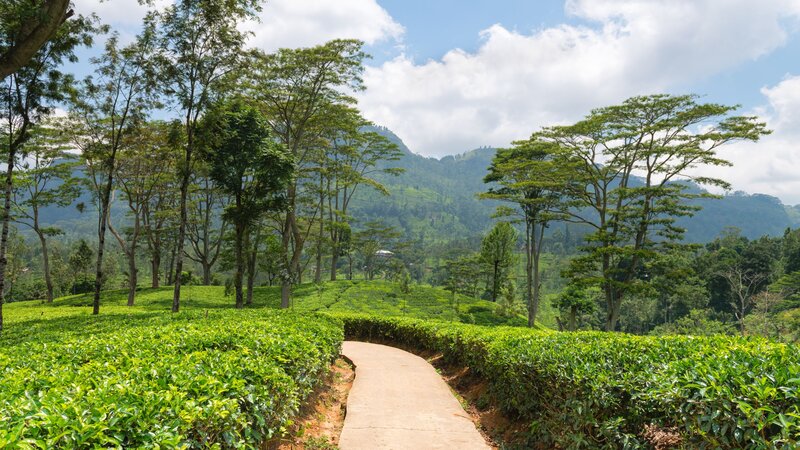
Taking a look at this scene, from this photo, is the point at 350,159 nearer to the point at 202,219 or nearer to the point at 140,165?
the point at 202,219

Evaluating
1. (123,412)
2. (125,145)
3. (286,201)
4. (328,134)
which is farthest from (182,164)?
(123,412)

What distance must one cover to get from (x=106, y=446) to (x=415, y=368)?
922 centimetres

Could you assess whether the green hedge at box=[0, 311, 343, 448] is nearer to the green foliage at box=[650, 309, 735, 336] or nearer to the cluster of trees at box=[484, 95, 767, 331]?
the cluster of trees at box=[484, 95, 767, 331]

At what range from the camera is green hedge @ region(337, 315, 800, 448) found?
9.55 feet

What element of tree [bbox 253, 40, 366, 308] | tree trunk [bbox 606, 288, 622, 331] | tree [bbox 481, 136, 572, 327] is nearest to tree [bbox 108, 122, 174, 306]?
tree [bbox 253, 40, 366, 308]

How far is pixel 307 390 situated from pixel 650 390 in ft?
14.6

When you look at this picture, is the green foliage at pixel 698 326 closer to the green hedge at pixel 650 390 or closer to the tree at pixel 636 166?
the tree at pixel 636 166

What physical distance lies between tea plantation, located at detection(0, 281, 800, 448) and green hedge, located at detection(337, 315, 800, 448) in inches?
0.5

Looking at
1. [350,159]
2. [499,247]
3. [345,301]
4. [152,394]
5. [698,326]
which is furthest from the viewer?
[698,326]

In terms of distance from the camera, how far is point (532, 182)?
22453mm

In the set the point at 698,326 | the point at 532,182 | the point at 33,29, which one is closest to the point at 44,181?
the point at 33,29

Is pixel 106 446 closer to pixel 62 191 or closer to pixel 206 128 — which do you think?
pixel 206 128

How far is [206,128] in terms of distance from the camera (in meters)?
17.4

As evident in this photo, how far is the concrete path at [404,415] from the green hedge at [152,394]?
1.14 m
